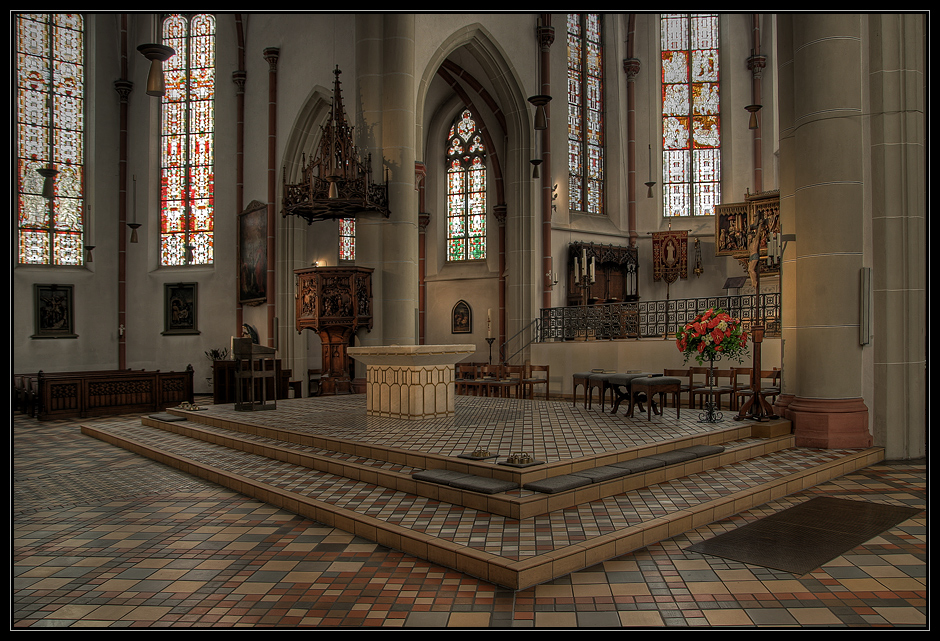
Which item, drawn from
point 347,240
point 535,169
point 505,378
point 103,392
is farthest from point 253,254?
point 505,378

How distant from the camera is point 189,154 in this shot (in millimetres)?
17297

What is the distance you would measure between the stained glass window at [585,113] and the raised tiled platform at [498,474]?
1025 cm

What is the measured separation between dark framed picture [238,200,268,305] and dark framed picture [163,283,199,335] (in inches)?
54.7

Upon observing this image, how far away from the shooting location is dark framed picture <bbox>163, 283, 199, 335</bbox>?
16.9 m

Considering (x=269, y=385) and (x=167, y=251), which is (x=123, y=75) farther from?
(x=269, y=385)

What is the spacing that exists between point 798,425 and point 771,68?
46.0 feet

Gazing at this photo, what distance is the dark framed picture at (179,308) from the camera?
16875mm

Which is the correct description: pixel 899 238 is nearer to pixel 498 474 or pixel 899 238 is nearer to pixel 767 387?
pixel 767 387

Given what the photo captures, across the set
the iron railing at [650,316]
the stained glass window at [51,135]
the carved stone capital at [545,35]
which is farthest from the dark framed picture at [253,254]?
the carved stone capital at [545,35]

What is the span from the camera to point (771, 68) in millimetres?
17297

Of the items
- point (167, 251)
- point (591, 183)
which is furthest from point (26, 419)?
point (591, 183)

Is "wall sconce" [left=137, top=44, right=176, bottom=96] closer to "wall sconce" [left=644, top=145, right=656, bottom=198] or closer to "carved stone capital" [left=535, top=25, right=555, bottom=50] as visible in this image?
"carved stone capital" [left=535, top=25, right=555, bottom=50]

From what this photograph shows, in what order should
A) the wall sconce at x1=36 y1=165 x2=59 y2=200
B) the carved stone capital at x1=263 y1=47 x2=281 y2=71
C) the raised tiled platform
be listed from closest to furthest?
the raised tiled platform < the wall sconce at x1=36 y1=165 x2=59 y2=200 < the carved stone capital at x1=263 y1=47 x2=281 y2=71

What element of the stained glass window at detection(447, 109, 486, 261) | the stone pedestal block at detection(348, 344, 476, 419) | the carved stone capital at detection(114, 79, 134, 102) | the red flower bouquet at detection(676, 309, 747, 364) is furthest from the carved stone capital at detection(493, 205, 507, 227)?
the carved stone capital at detection(114, 79, 134, 102)
